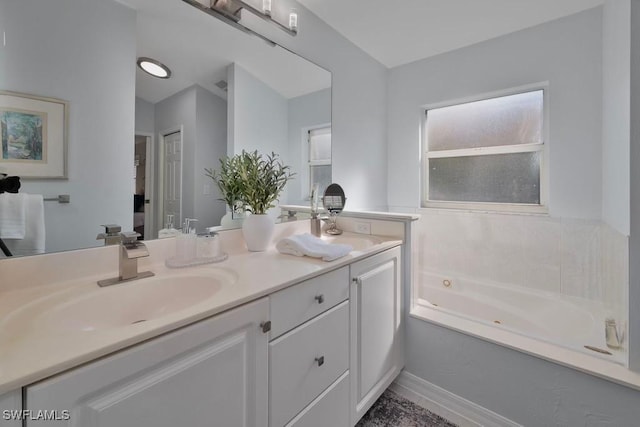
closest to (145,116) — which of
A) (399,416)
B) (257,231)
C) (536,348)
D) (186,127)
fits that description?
(186,127)

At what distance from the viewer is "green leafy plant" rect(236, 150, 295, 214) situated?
1349mm

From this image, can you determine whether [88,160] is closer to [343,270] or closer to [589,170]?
[343,270]

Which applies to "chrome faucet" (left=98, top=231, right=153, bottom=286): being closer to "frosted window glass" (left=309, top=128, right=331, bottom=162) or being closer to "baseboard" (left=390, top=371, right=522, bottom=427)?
"frosted window glass" (left=309, top=128, right=331, bottom=162)

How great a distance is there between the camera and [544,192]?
2041 mm

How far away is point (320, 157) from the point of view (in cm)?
192

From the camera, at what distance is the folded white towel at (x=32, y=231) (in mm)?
850

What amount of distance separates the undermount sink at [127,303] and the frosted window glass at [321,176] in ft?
3.45

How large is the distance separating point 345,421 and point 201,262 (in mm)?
923

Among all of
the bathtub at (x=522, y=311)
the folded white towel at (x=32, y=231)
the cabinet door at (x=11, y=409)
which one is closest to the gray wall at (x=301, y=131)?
the bathtub at (x=522, y=311)

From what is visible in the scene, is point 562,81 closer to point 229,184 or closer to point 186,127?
point 229,184

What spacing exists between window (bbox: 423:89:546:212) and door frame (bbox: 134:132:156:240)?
2232mm

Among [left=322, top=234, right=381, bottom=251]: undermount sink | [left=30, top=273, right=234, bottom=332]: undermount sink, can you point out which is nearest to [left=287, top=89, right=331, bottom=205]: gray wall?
[left=322, top=234, right=381, bottom=251]: undermount sink

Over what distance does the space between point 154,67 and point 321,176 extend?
1.11 metres

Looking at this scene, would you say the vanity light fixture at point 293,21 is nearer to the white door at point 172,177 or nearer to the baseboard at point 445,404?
the white door at point 172,177
